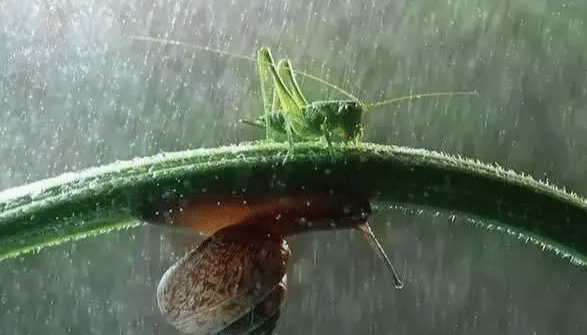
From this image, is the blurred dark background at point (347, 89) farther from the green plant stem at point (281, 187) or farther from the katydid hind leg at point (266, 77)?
the green plant stem at point (281, 187)

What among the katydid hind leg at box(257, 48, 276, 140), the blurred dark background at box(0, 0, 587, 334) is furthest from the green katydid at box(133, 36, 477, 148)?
the blurred dark background at box(0, 0, 587, 334)

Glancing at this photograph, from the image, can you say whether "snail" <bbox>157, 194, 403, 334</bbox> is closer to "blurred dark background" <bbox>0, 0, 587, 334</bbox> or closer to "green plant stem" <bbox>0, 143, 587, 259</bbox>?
"green plant stem" <bbox>0, 143, 587, 259</bbox>

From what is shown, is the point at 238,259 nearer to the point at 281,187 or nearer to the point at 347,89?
the point at 281,187

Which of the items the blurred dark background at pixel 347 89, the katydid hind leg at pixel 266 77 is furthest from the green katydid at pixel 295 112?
the blurred dark background at pixel 347 89

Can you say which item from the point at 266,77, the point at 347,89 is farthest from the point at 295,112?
the point at 347,89

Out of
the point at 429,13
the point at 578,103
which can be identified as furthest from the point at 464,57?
the point at 578,103
